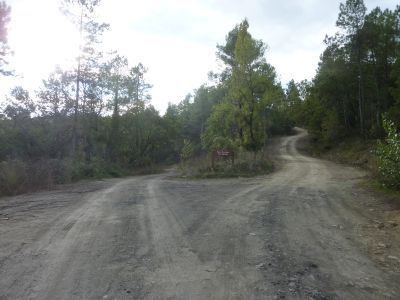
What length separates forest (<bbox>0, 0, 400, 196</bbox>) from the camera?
77.6ft

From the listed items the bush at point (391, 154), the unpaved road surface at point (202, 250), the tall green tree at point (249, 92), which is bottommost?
the unpaved road surface at point (202, 250)

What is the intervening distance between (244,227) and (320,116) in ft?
148

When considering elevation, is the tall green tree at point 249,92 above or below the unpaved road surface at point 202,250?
above

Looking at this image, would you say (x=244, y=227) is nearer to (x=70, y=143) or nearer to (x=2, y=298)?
(x=2, y=298)

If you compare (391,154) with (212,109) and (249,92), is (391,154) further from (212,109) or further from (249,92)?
(212,109)

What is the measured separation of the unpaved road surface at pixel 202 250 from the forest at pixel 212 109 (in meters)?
5.18

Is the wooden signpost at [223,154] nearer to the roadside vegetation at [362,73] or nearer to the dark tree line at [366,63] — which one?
the roadside vegetation at [362,73]

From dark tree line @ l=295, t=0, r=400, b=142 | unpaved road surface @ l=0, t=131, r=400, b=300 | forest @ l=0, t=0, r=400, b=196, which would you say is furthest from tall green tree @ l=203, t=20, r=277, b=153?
unpaved road surface @ l=0, t=131, r=400, b=300

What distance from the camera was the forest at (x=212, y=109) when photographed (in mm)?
23656

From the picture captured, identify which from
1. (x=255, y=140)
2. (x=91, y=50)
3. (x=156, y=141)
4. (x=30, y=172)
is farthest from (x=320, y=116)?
(x=30, y=172)

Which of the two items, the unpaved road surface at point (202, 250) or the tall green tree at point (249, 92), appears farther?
the tall green tree at point (249, 92)

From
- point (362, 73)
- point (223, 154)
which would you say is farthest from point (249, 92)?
point (362, 73)

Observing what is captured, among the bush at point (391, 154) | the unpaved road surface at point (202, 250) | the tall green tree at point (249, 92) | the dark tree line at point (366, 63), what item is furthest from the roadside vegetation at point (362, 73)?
the unpaved road surface at point (202, 250)

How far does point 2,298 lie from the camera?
4.78 meters
